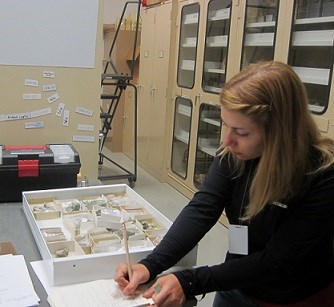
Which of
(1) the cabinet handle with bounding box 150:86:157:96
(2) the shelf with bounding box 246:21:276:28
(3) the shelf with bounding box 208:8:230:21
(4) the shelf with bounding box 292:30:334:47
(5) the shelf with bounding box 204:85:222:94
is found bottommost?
(1) the cabinet handle with bounding box 150:86:157:96

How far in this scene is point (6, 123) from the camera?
7.09 ft

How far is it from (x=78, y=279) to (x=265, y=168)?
1.97 ft

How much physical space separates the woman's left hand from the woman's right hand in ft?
0.11

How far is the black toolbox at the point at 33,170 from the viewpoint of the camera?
1.77 metres

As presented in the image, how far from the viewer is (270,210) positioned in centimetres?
119

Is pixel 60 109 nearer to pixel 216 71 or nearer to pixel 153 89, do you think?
pixel 216 71

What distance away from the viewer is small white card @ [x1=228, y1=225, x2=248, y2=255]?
49.8 inches

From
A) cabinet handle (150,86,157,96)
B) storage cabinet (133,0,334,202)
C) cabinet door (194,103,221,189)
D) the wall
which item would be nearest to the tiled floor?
storage cabinet (133,0,334,202)

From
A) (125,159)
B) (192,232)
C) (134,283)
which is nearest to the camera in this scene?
(134,283)

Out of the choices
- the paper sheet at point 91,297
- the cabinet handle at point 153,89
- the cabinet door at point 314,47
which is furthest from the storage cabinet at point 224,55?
the paper sheet at point 91,297

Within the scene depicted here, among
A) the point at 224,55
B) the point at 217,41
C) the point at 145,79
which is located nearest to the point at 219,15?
the point at 217,41

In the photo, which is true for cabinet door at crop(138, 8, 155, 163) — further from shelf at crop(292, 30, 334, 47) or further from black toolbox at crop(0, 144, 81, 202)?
black toolbox at crop(0, 144, 81, 202)

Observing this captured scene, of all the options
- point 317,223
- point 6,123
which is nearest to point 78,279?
point 317,223

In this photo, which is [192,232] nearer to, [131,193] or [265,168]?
[265,168]
